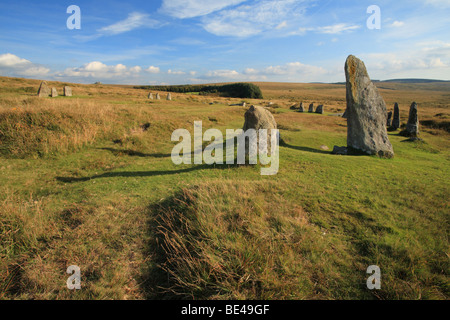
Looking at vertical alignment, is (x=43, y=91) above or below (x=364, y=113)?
above

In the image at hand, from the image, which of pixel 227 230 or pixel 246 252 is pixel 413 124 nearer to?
pixel 227 230

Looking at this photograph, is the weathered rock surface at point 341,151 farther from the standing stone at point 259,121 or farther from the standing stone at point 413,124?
the standing stone at point 413,124

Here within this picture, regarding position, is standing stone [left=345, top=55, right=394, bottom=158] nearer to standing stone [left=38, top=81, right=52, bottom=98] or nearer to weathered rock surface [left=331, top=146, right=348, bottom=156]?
weathered rock surface [left=331, top=146, right=348, bottom=156]

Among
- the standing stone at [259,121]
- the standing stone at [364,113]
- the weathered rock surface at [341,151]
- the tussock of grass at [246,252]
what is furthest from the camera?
the weathered rock surface at [341,151]

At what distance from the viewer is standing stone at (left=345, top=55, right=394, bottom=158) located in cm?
1316

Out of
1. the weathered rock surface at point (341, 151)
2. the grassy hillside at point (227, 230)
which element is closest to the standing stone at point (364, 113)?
the weathered rock surface at point (341, 151)

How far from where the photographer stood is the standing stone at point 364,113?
13.2 metres

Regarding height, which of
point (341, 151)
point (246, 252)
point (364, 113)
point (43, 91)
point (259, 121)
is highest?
point (43, 91)

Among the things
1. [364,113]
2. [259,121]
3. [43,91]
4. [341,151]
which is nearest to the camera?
[259,121]

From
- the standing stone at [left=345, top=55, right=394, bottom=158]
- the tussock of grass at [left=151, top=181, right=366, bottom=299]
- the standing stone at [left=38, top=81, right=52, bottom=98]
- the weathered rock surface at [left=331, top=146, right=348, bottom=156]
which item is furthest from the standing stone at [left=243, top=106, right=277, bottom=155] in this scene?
the standing stone at [left=38, top=81, right=52, bottom=98]

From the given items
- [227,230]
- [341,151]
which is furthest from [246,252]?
[341,151]

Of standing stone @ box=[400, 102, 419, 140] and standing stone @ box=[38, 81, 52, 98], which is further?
standing stone @ box=[38, 81, 52, 98]

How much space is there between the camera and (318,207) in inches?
260

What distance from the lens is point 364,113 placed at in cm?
1329
